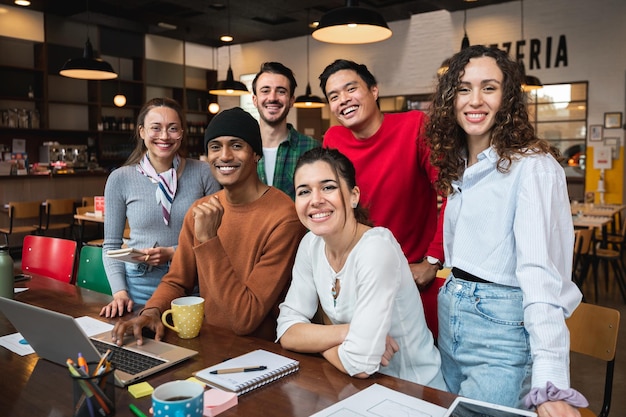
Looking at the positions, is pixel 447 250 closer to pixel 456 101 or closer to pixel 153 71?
pixel 456 101

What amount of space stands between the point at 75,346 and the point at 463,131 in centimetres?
129

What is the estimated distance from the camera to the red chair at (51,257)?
3064mm

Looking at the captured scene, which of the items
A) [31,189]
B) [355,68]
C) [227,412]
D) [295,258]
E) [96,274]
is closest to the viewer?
[227,412]

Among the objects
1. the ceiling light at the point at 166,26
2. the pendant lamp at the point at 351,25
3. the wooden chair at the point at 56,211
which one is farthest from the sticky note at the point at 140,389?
the ceiling light at the point at 166,26

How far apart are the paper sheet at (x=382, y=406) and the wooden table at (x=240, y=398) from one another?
0.10 ft

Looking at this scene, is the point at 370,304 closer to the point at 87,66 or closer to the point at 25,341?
the point at 25,341

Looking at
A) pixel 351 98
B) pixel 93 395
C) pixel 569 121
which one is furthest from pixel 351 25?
pixel 569 121

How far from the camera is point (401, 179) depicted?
7.31ft

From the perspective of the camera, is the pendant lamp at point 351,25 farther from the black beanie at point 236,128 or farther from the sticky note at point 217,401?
the sticky note at point 217,401

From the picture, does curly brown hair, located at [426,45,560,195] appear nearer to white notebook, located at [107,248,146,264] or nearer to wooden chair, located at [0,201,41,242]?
white notebook, located at [107,248,146,264]

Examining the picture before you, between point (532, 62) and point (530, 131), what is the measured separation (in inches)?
354

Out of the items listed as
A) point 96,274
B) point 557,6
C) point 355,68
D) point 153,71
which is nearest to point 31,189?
point 153,71

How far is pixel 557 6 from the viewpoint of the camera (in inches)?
365

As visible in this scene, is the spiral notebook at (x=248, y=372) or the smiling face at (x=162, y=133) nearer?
the spiral notebook at (x=248, y=372)
